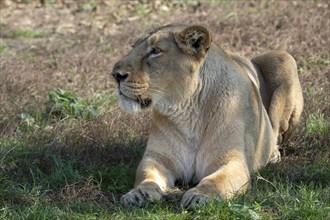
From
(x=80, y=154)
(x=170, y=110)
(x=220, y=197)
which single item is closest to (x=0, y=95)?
(x=80, y=154)

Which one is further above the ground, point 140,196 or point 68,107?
point 140,196

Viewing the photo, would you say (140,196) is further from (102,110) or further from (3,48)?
(3,48)

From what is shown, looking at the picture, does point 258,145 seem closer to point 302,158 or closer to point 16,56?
point 302,158

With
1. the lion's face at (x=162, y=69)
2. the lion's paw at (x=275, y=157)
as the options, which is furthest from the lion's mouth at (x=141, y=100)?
the lion's paw at (x=275, y=157)

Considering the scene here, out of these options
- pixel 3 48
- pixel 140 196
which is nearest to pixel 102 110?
pixel 140 196

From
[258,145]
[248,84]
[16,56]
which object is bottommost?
[16,56]

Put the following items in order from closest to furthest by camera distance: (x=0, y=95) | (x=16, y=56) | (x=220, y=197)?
(x=220, y=197)
(x=0, y=95)
(x=16, y=56)

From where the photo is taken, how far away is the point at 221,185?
16.1 ft

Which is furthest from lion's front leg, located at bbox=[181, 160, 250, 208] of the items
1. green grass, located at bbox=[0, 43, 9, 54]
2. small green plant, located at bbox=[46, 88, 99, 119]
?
green grass, located at bbox=[0, 43, 9, 54]

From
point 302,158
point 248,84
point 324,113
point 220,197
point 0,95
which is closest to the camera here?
point 220,197

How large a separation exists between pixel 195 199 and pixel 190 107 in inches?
32.8

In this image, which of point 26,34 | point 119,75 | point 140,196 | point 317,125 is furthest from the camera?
point 26,34

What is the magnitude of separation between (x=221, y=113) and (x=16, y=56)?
4.25 m

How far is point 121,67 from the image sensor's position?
512 centimetres
